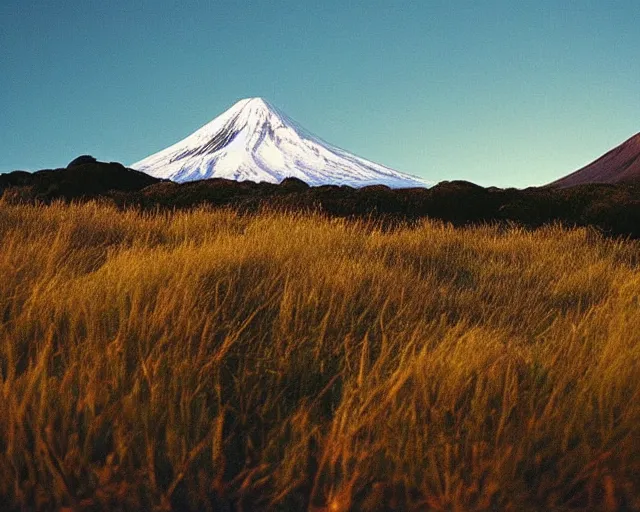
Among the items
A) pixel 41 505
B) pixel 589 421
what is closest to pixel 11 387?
pixel 41 505

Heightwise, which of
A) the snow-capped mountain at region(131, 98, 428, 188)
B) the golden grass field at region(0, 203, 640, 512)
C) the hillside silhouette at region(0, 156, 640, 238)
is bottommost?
the golden grass field at region(0, 203, 640, 512)

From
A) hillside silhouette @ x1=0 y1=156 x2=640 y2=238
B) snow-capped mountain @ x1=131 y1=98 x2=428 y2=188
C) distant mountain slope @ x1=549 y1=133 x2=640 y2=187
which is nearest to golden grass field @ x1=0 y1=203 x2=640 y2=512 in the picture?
hillside silhouette @ x1=0 y1=156 x2=640 y2=238

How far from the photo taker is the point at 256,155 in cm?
6881

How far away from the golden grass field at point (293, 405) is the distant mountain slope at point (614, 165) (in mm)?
17080

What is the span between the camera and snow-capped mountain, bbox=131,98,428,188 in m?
58.5

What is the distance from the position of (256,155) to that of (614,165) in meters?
52.3

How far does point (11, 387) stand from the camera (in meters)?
2.17

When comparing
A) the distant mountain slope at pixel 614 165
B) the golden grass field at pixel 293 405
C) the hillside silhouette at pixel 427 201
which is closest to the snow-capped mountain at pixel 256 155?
the distant mountain slope at pixel 614 165

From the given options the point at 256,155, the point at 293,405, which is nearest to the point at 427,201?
the point at 293,405

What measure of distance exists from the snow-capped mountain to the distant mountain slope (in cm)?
3282

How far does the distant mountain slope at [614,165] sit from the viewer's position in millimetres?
18811

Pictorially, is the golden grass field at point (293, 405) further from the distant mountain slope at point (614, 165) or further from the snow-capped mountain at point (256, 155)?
the snow-capped mountain at point (256, 155)

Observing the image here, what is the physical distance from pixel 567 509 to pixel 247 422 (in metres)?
1.08

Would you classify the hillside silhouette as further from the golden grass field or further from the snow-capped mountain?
the snow-capped mountain
